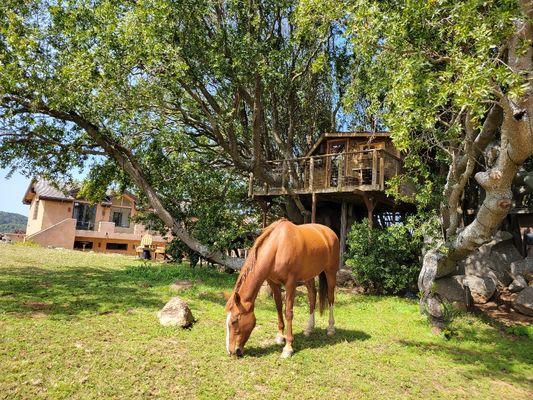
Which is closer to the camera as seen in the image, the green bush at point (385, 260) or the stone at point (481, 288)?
the stone at point (481, 288)

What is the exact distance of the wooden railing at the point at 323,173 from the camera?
18.2 m

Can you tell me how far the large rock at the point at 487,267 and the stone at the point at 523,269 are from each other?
0.34 m

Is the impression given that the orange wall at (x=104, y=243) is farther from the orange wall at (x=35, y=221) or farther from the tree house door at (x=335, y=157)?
the tree house door at (x=335, y=157)

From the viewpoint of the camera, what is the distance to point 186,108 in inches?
770

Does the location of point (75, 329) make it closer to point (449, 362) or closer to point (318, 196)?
point (449, 362)

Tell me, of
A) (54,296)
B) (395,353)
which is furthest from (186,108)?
(395,353)

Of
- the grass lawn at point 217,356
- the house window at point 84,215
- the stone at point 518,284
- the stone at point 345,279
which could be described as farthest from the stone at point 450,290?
the house window at point 84,215

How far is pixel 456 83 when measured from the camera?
20.8 ft

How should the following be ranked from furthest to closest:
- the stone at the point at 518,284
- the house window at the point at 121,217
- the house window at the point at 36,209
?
the house window at the point at 121,217 → the house window at the point at 36,209 → the stone at the point at 518,284

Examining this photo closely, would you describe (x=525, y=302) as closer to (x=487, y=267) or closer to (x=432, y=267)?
(x=487, y=267)

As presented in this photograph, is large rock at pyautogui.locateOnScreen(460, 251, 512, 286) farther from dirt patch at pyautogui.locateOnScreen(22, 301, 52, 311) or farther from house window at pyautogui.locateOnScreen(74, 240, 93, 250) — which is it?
house window at pyautogui.locateOnScreen(74, 240, 93, 250)

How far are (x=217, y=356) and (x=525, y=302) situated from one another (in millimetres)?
11081

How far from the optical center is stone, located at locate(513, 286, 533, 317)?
488 inches

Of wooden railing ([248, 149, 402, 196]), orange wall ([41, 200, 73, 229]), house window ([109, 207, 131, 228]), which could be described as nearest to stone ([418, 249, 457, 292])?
wooden railing ([248, 149, 402, 196])
